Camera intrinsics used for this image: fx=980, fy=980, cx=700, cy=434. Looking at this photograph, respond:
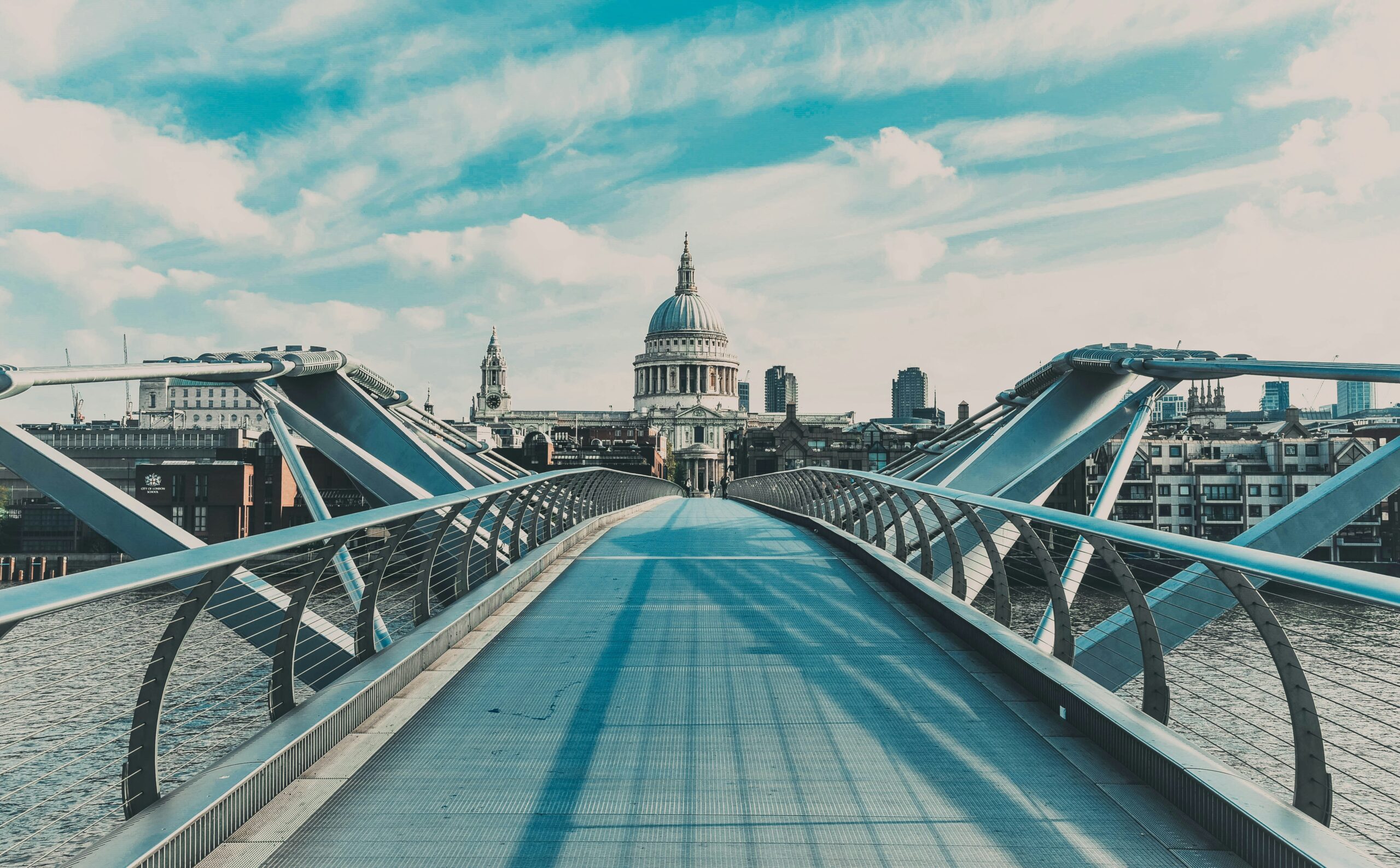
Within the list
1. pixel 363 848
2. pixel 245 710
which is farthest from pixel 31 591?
pixel 245 710

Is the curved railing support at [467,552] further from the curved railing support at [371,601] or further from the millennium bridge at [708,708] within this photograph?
the curved railing support at [371,601]

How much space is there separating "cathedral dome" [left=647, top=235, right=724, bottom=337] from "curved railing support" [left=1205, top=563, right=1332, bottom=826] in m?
150

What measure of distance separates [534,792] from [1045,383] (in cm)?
1879

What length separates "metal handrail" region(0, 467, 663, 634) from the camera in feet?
7.97

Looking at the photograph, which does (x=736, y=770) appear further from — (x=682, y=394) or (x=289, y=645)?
(x=682, y=394)

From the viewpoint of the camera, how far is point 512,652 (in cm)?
646

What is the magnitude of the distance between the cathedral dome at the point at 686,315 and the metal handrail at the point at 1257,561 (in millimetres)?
148665

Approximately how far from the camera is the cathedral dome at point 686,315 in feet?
506

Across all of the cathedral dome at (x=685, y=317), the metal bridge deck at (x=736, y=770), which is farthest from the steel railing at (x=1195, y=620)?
the cathedral dome at (x=685, y=317)

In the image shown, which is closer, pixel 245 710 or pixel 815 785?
pixel 815 785

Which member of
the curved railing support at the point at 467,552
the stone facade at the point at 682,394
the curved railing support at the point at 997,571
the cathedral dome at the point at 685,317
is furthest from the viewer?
the cathedral dome at the point at 685,317

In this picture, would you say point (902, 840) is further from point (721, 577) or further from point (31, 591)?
point (721, 577)

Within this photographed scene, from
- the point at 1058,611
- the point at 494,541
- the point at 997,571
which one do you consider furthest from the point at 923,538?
the point at 494,541

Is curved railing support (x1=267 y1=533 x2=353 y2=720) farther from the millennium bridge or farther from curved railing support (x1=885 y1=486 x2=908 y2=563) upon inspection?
curved railing support (x1=885 y1=486 x2=908 y2=563)
